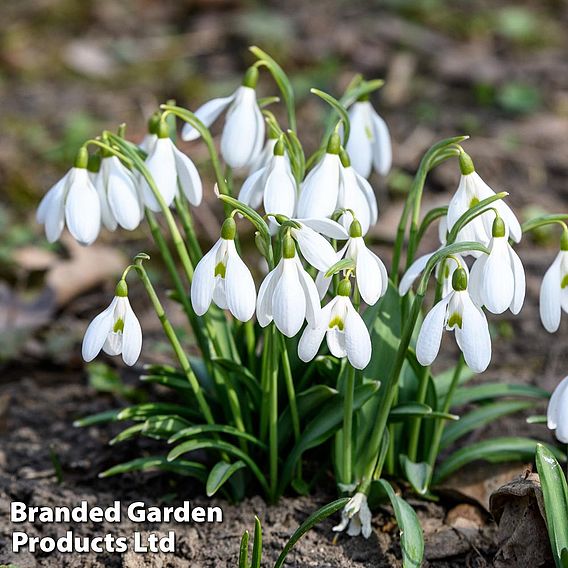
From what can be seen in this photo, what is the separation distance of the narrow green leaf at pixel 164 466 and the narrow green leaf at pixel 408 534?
429 millimetres

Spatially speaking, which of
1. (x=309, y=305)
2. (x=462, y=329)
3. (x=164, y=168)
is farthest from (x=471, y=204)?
(x=164, y=168)

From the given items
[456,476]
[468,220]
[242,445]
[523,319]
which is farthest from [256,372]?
[523,319]

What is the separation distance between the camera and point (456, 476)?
2.16 m

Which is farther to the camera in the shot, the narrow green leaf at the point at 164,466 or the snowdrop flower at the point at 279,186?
the narrow green leaf at the point at 164,466

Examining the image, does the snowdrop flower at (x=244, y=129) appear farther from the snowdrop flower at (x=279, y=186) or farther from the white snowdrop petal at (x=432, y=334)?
the white snowdrop petal at (x=432, y=334)

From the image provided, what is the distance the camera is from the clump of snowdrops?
1.62 metres

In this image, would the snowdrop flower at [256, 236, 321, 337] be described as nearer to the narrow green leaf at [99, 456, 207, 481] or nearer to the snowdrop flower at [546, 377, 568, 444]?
the snowdrop flower at [546, 377, 568, 444]

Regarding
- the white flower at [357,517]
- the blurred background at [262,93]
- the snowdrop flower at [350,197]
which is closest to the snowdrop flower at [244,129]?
the snowdrop flower at [350,197]

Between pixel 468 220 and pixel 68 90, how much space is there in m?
3.41

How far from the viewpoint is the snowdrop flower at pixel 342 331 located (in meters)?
1.60

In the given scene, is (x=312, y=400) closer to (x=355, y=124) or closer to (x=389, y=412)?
(x=389, y=412)

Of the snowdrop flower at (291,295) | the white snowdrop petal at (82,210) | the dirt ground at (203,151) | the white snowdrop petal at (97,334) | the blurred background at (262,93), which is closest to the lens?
the snowdrop flower at (291,295)

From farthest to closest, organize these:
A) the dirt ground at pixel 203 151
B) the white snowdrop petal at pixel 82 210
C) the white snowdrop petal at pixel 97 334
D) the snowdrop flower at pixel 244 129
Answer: the dirt ground at pixel 203 151 → the snowdrop flower at pixel 244 129 → the white snowdrop petal at pixel 82 210 → the white snowdrop petal at pixel 97 334

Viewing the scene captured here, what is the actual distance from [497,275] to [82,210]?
2.53 feet
